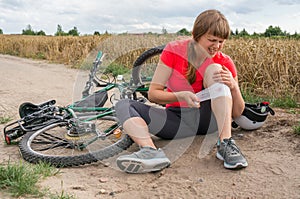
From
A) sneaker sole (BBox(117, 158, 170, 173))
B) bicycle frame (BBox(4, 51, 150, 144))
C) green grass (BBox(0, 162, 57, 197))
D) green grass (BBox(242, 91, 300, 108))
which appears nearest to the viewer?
green grass (BBox(0, 162, 57, 197))

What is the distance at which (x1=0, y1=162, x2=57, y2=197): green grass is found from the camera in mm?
2016

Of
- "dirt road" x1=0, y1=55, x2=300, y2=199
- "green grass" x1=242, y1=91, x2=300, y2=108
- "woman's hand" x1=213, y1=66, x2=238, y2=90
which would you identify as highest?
"woman's hand" x1=213, y1=66, x2=238, y2=90

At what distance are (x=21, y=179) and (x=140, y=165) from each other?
0.75 metres

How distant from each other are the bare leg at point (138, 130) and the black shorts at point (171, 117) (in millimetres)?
48

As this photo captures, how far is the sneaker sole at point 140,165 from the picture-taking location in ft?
7.61

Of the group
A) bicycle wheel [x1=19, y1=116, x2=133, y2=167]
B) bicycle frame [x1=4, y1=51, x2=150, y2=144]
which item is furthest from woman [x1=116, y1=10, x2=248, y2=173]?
bicycle frame [x1=4, y1=51, x2=150, y2=144]

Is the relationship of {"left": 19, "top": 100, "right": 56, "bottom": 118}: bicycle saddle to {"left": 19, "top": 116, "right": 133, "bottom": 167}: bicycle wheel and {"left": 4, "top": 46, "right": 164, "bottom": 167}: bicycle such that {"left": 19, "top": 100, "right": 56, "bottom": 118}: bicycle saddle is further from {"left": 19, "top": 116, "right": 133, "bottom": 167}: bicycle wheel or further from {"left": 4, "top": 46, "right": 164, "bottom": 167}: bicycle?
{"left": 19, "top": 116, "right": 133, "bottom": 167}: bicycle wheel

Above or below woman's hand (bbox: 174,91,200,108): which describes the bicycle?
below

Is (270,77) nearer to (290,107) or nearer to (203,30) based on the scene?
(290,107)

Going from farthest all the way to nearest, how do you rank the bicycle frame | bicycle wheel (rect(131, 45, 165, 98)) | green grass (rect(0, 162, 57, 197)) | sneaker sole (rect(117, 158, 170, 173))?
bicycle wheel (rect(131, 45, 165, 98)), the bicycle frame, sneaker sole (rect(117, 158, 170, 173)), green grass (rect(0, 162, 57, 197))

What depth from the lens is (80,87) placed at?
3.57 metres

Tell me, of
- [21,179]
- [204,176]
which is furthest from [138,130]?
[21,179]

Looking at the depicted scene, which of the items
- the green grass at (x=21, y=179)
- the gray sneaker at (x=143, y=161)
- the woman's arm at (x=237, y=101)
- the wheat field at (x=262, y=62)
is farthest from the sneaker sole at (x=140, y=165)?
the wheat field at (x=262, y=62)

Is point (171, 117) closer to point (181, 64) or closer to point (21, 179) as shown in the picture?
point (181, 64)
